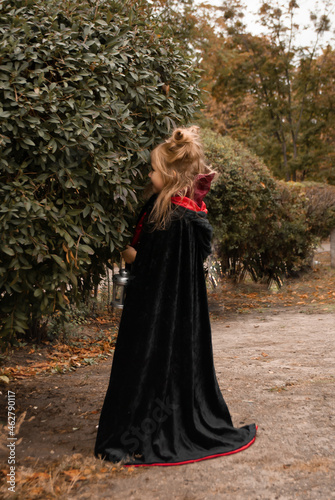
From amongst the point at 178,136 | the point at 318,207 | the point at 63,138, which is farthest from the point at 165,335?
the point at 318,207

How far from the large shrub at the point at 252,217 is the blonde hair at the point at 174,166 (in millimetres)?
5329

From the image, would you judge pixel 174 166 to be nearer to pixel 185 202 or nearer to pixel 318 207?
pixel 185 202

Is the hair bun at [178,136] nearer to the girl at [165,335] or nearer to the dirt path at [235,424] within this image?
the girl at [165,335]

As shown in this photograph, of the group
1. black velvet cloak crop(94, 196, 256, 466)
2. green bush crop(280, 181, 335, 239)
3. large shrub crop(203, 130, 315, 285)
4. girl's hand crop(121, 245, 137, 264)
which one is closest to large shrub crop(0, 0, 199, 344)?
girl's hand crop(121, 245, 137, 264)

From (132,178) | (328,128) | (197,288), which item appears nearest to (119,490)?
(197,288)

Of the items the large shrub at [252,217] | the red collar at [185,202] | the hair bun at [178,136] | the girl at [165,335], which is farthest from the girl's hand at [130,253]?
the large shrub at [252,217]

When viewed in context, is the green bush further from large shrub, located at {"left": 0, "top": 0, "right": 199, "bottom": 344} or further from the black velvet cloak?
large shrub, located at {"left": 0, "top": 0, "right": 199, "bottom": 344}

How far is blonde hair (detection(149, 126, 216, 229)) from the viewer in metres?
3.31

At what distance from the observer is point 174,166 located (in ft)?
11.0

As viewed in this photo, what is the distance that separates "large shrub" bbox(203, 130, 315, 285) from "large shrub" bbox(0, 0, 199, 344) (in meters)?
5.44

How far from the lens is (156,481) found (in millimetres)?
2980

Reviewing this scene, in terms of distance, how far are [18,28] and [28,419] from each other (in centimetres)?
296

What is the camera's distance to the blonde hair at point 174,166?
331 centimetres

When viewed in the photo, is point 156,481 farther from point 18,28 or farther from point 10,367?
point 10,367
